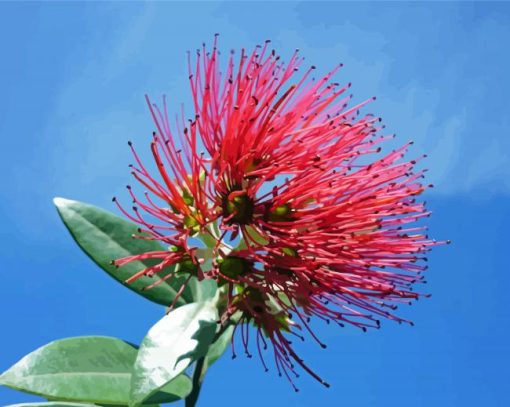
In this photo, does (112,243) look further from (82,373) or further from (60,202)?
(82,373)

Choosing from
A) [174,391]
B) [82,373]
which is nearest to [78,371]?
[82,373]

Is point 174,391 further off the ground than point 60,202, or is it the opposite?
point 60,202

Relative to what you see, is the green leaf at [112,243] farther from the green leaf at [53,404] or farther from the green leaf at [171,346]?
the green leaf at [53,404]

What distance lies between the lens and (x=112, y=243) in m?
1.35

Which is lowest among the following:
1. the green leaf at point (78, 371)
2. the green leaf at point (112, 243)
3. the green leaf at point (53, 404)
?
the green leaf at point (53, 404)

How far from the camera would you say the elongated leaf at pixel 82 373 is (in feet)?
4.01

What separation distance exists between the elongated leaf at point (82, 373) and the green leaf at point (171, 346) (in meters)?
0.14

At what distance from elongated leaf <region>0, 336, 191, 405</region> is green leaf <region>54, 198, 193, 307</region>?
0.39 feet

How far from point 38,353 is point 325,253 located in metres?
0.53

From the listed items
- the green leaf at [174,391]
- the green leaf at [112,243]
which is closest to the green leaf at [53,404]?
the green leaf at [174,391]

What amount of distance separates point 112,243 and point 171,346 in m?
0.28

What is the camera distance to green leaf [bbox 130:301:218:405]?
3.58 feet

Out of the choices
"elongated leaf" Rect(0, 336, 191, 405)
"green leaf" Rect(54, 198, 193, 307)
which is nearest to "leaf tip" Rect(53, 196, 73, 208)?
"green leaf" Rect(54, 198, 193, 307)

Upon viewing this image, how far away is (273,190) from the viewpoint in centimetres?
123
